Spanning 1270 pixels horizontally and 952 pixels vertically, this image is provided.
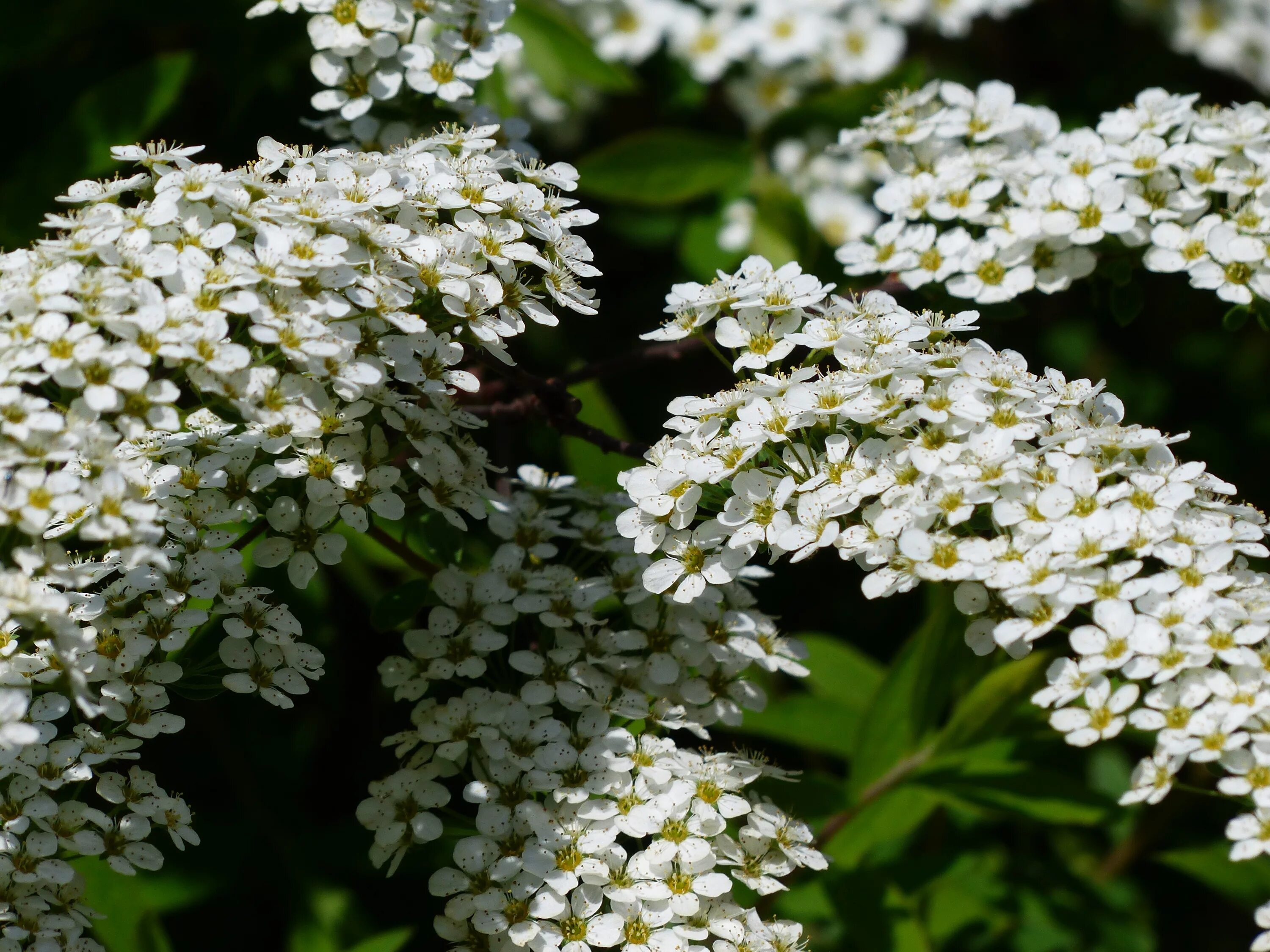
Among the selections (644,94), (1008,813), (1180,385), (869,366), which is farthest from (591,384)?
(1180,385)

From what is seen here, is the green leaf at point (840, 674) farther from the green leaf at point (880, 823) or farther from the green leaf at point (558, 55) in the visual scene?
the green leaf at point (558, 55)

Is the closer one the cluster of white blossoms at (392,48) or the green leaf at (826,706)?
the cluster of white blossoms at (392,48)

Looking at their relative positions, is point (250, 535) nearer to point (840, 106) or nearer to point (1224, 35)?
point (840, 106)

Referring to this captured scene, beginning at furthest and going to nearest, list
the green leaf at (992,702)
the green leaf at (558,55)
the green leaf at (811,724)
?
the green leaf at (558,55) → the green leaf at (811,724) → the green leaf at (992,702)

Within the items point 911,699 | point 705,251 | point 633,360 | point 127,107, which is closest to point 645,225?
point 705,251

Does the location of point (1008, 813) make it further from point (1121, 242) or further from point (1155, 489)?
point (1121, 242)

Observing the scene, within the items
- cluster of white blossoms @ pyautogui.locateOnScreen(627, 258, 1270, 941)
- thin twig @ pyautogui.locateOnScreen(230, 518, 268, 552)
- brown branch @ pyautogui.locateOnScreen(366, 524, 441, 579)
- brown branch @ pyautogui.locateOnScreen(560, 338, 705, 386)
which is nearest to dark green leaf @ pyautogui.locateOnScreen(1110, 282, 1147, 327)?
cluster of white blossoms @ pyautogui.locateOnScreen(627, 258, 1270, 941)

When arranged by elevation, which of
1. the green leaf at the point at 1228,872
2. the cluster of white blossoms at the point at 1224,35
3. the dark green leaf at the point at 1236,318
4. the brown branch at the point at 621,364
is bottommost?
the green leaf at the point at 1228,872

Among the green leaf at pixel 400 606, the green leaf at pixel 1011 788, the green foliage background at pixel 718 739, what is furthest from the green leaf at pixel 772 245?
the green leaf at pixel 400 606
